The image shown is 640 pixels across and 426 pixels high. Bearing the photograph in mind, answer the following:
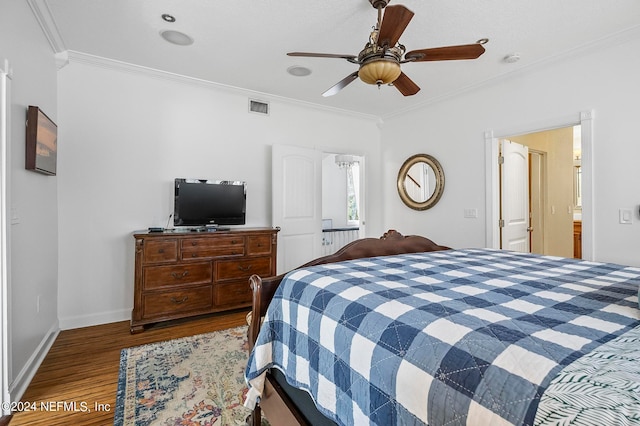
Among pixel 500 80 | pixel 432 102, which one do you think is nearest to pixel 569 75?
pixel 500 80

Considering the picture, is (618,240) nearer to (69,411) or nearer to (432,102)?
(432,102)

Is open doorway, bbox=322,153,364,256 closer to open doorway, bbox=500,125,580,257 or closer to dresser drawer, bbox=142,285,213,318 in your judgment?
open doorway, bbox=500,125,580,257

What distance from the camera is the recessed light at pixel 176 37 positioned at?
279 cm

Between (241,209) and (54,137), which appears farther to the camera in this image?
(241,209)

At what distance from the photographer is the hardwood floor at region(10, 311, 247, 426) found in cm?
188

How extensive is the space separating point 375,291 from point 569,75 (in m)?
3.35

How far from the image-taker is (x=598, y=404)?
55 cm

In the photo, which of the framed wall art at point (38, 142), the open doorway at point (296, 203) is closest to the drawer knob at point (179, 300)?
the open doorway at point (296, 203)

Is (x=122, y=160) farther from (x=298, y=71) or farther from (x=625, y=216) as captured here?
(x=625, y=216)

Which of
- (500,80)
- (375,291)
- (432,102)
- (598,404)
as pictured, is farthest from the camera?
(432,102)

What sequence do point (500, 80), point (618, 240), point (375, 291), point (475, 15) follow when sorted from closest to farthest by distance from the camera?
point (375, 291) → point (475, 15) → point (618, 240) → point (500, 80)

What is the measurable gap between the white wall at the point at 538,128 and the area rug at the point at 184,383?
308 centimetres

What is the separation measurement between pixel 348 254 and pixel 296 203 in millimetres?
2416

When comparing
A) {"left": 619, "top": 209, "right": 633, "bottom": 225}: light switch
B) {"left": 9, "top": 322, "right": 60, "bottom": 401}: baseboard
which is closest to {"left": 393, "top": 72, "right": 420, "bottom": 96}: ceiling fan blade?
{"left": 619, "top": 209, "right": 633, "bottom": 225}: light switch
